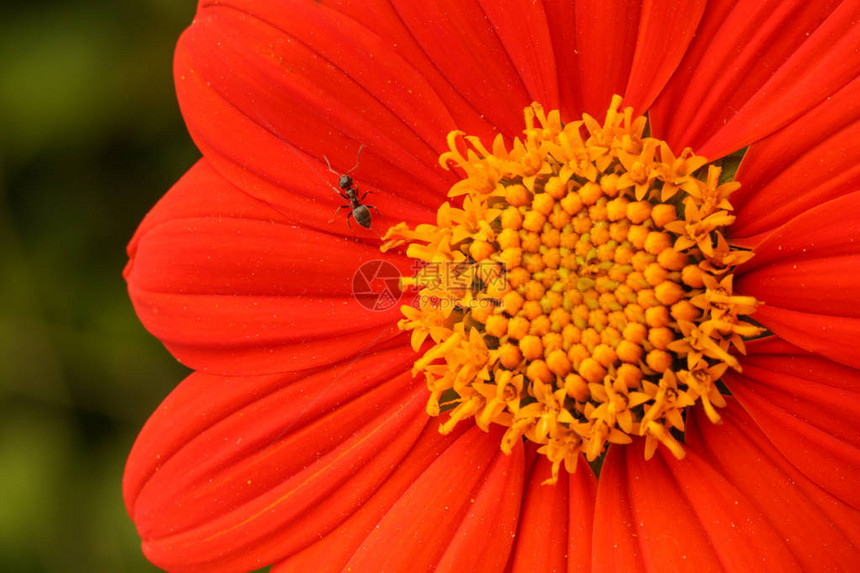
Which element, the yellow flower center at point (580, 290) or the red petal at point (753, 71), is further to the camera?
the yellow flower center at point (580, 290)

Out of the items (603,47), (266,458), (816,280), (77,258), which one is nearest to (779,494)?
(816,280)

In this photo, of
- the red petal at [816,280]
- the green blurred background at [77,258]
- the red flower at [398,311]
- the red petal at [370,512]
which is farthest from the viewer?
the green blurred background at [77,258]

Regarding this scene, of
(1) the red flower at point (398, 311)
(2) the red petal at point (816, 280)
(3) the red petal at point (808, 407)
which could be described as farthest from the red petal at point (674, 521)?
(2) the red petal at point (816, 280)

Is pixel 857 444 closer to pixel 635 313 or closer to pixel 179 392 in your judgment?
pixel 635 313

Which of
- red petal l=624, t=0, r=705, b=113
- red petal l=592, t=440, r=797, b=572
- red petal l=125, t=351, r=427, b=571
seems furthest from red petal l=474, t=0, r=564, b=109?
red petal l=592, t=440, r=797, b=572

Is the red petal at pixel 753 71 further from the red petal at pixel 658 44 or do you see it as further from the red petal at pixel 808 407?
the red petal at pixel 808 407

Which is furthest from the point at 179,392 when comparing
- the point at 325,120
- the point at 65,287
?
the point at 65,287
